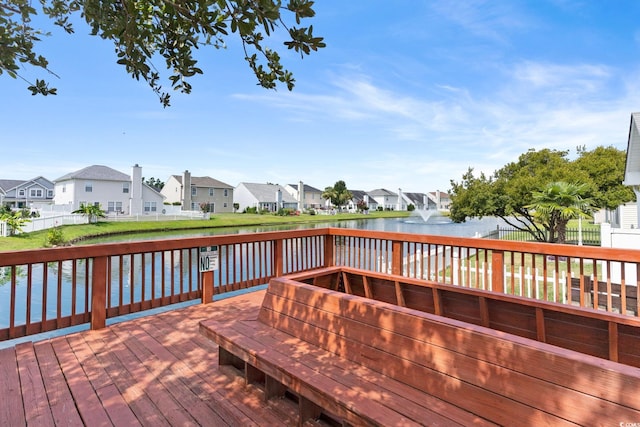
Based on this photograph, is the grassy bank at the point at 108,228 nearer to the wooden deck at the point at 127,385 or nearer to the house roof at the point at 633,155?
the wooden deck at the point at 127,385

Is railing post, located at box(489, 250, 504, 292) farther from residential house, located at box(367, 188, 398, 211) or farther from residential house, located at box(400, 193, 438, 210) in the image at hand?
residential house, located at box(400, 193, 438, 210)

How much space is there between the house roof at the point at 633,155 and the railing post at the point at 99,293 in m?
13.4

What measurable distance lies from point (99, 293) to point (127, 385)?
137cm

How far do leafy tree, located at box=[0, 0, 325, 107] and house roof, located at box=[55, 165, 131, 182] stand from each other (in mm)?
33796

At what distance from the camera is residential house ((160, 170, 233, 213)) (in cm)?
4097

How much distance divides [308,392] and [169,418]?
3.03 ft

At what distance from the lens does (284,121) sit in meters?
19.8

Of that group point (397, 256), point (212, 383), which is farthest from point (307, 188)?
point (212, 383)

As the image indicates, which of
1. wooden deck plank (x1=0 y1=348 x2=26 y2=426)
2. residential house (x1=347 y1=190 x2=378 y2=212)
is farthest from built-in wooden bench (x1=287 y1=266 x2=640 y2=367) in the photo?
residential house (x1=347 y1=190 x2=378 y2=212)

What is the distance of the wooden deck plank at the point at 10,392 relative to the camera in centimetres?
177

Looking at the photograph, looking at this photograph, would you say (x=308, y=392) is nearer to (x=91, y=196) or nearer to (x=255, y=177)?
(x=91, y=196)

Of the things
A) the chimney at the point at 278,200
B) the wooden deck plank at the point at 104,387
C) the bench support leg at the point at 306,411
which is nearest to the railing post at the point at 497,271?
the bench support leg at the point at 306,411

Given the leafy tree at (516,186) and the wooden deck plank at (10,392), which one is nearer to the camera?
the wooden deck plank at (10,392)

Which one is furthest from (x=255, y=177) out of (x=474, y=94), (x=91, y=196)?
(x=474, y=94)
